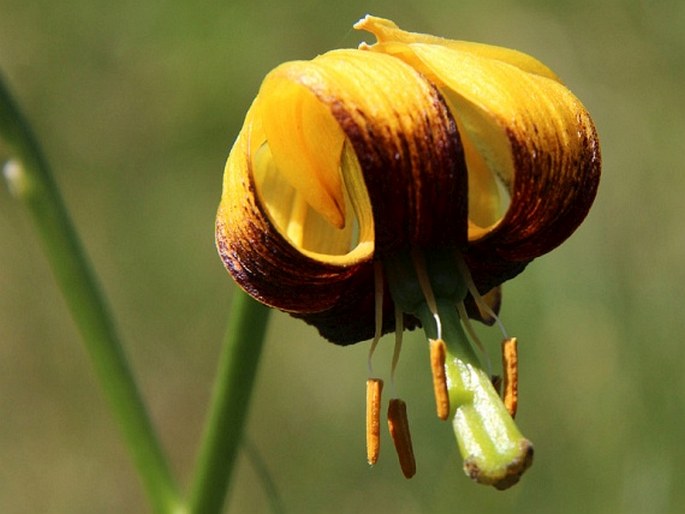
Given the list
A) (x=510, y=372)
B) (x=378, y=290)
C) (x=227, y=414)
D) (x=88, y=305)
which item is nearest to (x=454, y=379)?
(x=510, y=372)

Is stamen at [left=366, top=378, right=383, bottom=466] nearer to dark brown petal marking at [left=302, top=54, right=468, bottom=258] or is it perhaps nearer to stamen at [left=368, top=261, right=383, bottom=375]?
stamen at [left=368, top=261, right=383, bottom=375]

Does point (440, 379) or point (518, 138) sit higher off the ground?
point (518, 138)

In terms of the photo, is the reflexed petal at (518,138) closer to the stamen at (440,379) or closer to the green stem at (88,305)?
the stamen at (440,379)

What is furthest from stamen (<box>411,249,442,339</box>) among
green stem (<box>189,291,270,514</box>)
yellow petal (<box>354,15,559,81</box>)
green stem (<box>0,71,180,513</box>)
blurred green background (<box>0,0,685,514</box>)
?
blurred green background (<box>0,0,685,514</box>)

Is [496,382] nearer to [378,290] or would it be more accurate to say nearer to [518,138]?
[378,290]

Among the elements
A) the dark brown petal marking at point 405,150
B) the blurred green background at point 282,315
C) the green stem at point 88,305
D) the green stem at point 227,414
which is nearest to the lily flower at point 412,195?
the dark brown petal marking at point 405,150

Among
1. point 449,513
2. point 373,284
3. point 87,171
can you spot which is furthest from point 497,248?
point 87,171
